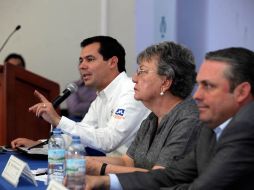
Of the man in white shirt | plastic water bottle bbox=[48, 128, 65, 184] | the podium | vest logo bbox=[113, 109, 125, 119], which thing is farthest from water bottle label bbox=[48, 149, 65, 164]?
the podium

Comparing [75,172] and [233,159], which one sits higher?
[233,159]

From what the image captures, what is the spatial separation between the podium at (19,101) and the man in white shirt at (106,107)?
40 centimetres

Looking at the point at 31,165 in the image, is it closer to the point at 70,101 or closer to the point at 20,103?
the point at 20,103

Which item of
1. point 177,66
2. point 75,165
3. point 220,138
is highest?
point 177,66

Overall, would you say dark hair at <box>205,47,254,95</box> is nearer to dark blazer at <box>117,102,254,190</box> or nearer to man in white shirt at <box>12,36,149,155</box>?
dark blazer at <box>117,102,254,190</box>

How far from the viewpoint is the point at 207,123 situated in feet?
5.20

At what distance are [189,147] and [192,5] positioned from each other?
11.8ft

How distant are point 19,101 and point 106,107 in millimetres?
648

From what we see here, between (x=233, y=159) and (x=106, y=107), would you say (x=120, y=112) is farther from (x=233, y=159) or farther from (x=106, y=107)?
(x=233, y=159)

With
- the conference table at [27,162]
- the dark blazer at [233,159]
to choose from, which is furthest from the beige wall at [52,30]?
the dark blazer at [233,159]

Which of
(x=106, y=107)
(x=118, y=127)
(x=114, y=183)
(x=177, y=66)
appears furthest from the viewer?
(x=106, y=107)

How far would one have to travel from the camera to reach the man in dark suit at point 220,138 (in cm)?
140

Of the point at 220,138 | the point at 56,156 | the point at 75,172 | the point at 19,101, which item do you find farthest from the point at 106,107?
the point at 220,138

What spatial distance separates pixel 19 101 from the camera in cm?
312
